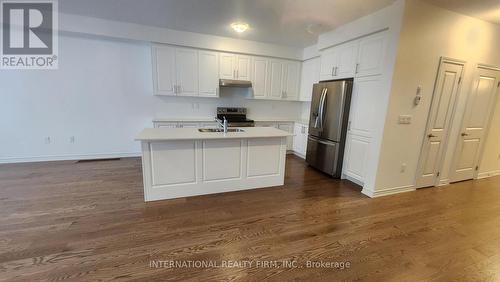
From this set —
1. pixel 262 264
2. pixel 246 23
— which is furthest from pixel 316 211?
pixel 246 23

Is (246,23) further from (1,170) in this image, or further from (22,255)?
(1,170)

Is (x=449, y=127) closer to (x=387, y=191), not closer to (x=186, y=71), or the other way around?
(x=387, y=191)

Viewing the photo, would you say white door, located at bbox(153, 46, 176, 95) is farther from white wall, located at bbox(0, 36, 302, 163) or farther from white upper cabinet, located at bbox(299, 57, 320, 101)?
white upper cabinet, located at bbox(299, 57, 320, 101)

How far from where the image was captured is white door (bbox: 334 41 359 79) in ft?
11.5

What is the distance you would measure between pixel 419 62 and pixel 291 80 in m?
2.83

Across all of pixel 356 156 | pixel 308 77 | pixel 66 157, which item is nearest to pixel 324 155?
pixel 356 156

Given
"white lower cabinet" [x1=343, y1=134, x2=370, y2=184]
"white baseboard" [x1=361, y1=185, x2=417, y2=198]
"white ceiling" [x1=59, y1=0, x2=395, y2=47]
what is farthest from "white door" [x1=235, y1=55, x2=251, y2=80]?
"white baseboard" [x1=361, y1=185, x2=417, y2=198]

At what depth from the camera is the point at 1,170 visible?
3.73 m

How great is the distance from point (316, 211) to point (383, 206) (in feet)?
3.23

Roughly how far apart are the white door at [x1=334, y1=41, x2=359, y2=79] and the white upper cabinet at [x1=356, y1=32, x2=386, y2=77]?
98mm

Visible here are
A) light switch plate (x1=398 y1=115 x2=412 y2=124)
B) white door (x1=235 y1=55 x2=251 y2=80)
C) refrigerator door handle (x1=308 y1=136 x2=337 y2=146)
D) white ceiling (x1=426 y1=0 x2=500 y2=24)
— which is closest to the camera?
white ceiling (x1=426 y1=0 x2=500 y2=24)

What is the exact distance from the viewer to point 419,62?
298 centimetres

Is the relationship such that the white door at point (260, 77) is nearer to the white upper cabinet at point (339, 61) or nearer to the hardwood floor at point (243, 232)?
the white upper cabinet at point (339, 61)

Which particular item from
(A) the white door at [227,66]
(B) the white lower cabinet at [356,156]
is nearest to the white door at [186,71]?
(A) the white door at [227,66]
